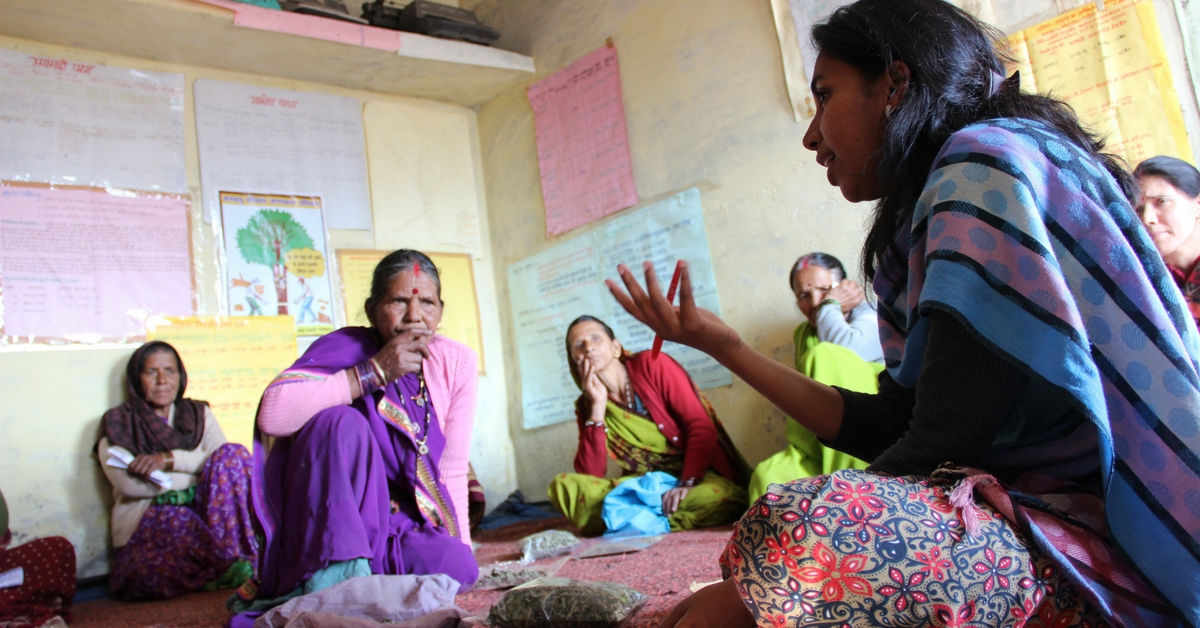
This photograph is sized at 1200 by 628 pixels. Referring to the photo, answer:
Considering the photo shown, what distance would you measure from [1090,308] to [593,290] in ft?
12.0

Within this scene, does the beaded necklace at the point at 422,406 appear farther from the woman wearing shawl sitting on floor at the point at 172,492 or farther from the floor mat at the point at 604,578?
the woman wearing shawl sitting on floor at the point at 172,492

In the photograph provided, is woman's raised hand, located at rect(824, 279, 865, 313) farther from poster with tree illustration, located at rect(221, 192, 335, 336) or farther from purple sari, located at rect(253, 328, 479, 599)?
poster with tree illustration, located at rect(221, 192, 335, 336)

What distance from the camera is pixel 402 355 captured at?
2287 millimetres

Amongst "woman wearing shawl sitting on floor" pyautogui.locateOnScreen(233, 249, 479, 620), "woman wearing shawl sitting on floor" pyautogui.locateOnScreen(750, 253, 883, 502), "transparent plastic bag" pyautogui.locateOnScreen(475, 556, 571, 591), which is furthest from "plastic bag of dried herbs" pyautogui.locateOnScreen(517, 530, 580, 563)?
"woman wearing shawl sitting on floor" pyautogui.locateOnScreen(750, 253, 883, 502)

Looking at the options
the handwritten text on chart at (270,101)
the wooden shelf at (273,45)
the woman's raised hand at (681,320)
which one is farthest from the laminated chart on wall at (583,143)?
the woman's raised hand at (681,320)

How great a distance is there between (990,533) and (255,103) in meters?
4.50

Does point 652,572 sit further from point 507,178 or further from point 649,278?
point 507,178

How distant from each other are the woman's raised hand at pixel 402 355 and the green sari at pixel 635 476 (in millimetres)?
1423

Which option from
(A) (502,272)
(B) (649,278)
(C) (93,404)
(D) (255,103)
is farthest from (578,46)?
(B) (649,278)

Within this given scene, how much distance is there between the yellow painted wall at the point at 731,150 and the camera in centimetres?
362

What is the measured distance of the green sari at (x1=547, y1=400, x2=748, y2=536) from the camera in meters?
3.28

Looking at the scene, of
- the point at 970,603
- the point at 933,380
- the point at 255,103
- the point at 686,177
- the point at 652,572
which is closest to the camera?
the point at 970,603

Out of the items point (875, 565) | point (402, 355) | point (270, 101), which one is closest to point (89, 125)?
point (270, 101)

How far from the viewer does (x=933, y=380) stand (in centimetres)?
94
